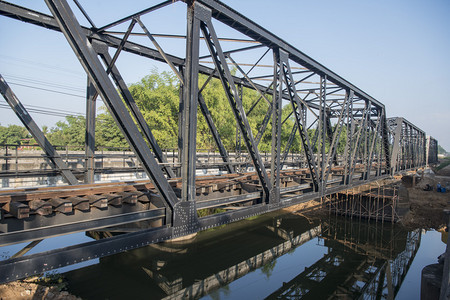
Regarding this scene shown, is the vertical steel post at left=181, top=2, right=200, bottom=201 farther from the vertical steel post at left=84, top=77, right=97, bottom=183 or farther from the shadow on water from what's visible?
the shadow on water

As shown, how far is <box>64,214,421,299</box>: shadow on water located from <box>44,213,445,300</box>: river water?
41 millimetres

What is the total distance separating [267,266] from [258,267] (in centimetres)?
56

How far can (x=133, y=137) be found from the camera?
4855 millimetres

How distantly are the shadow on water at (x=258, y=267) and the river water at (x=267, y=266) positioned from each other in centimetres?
4

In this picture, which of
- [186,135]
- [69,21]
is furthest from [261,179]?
[69,21]

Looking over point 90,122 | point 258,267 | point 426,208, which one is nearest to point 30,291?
point 90,122

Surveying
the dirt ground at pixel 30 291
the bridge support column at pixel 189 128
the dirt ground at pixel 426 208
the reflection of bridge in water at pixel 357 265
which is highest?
the bridge support column at pixel 189 128

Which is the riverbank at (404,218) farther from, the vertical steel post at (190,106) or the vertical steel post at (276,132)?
the vertical steel post at (276,132)

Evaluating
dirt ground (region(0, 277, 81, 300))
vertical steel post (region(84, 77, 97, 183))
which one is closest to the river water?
dirt ground (region(0, 277, 81, 300))

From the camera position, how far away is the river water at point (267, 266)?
12238mm

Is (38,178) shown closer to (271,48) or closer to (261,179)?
(261,179)

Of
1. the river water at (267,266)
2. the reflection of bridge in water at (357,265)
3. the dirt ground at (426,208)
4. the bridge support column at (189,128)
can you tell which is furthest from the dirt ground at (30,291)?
the dirt ground at (426,208)

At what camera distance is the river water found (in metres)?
12.2

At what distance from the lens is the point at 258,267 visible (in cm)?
1510
